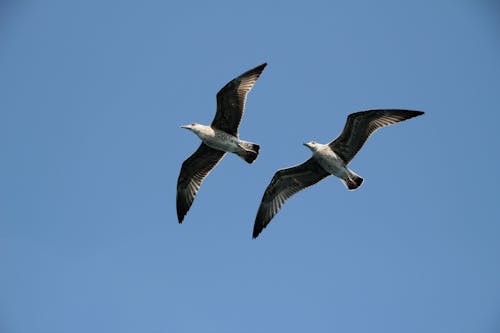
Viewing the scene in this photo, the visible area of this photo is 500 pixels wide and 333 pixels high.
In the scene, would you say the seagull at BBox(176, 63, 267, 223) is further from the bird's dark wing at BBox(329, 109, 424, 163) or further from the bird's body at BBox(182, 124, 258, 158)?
the bird's dark wing at BBox(329, 109, 424, 163)

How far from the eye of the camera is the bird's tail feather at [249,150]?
807 inches

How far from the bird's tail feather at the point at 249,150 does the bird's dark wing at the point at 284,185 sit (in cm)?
111

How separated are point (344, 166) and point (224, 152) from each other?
12.3 feet

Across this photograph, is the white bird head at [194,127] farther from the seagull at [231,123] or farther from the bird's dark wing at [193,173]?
the bird's dark wing at [193,173]

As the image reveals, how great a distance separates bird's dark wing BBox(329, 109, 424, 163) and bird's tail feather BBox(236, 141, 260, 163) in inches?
A: 80.1

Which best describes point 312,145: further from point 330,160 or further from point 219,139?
point 219,139

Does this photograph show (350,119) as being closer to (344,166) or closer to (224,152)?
(344,166)

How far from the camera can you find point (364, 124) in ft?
64.7

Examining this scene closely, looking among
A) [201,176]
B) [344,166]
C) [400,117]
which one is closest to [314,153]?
[344,166]

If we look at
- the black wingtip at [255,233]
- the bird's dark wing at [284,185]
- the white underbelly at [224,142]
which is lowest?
the black wingtip at [255,233]

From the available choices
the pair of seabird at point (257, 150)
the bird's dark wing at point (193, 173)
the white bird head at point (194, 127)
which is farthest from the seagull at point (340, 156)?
the white bird head at point (194, 127)

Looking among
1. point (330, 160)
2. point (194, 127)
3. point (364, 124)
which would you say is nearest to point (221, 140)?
point (194, 127)

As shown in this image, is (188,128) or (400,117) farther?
(188,128)

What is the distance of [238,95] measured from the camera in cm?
2039
